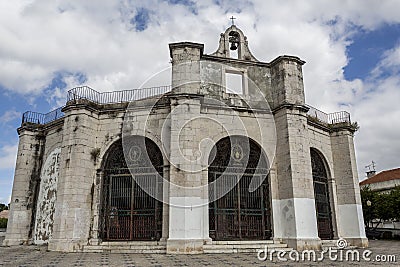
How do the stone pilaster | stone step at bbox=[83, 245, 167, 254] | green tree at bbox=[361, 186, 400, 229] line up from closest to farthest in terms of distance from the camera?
the stone pilaster < stone step at bbox=[83, 245, 167, 254] < green tree at bbox=[361, 186, 400, 229]

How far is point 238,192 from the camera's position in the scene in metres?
14.1

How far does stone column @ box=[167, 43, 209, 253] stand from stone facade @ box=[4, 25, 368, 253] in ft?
0.12

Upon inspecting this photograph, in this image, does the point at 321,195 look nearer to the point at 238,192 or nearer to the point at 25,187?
the point at 238,192

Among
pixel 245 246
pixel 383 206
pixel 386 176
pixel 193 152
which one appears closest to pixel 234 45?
pixel 193 152

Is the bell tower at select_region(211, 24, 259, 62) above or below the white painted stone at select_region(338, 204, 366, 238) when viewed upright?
above

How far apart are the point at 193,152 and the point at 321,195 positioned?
23.5 ft

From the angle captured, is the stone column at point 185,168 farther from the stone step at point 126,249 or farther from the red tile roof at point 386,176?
the red tile roof at point 386,176

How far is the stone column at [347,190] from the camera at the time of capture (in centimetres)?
1595

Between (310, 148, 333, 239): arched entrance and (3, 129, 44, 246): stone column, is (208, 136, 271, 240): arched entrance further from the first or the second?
(3, 129, 44, 246): stone column

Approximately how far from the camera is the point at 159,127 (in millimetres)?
14109

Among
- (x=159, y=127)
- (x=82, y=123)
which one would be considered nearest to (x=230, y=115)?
(x=159, y=127)

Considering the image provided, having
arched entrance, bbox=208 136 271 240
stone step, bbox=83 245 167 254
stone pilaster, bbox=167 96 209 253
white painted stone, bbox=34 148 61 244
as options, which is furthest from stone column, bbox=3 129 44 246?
arched entrance, bbox=208 136 271 240

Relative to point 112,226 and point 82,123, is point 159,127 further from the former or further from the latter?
point 112,226

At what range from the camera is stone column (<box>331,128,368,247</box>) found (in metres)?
15.9
